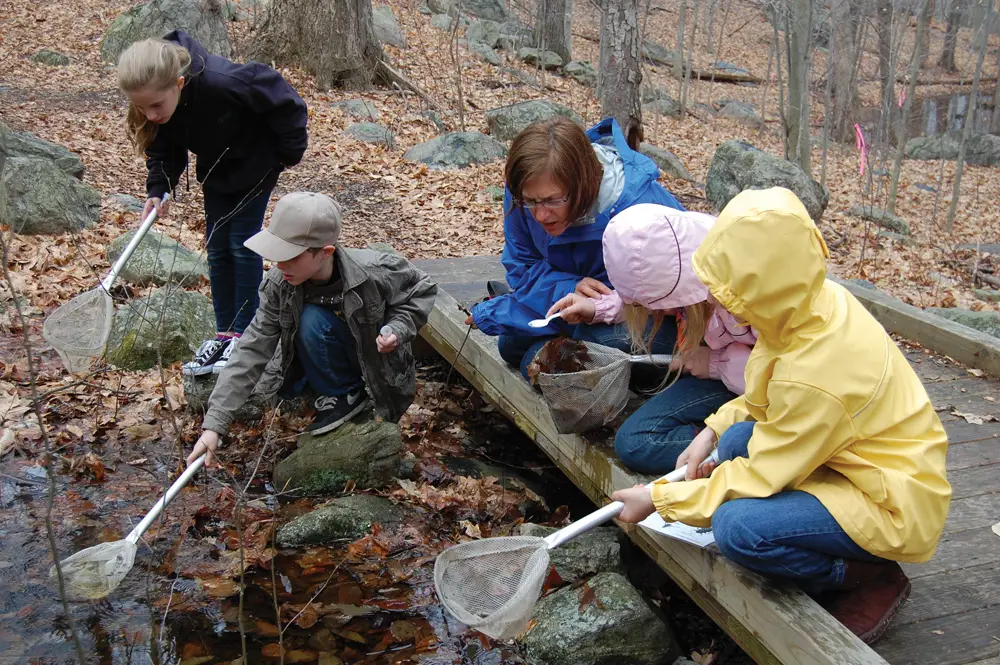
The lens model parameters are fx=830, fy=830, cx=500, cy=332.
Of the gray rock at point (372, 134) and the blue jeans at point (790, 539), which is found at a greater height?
the blue jeans at point (790, 539)

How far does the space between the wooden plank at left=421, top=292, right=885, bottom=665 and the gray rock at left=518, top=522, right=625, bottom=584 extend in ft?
0.69

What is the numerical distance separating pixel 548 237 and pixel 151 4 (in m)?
11.3

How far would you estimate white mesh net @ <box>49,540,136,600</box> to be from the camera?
2664mm

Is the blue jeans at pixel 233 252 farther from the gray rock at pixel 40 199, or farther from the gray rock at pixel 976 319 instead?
the gray rock at pixel 976 319

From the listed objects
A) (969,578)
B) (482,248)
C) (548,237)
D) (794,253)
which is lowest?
(482,248)

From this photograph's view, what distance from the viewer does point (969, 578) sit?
268 centimetres

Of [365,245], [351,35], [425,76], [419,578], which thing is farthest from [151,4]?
[419,578]

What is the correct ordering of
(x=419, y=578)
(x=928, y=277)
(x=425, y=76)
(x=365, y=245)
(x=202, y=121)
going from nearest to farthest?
(x=419, y=578) < (x=202, y=121) < (x=365, y=245) < (x=928, y=277) < (x=425, y=76)

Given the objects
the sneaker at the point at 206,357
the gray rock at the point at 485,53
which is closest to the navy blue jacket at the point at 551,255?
the sneaker at the point at 206,357

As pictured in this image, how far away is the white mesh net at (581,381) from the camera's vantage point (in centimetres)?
307

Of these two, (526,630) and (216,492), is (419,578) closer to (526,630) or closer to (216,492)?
(526,630)

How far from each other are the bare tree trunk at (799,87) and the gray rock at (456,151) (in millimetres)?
5157

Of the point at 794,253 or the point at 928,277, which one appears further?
the point at 928,277

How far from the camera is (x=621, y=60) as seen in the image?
807 cm
